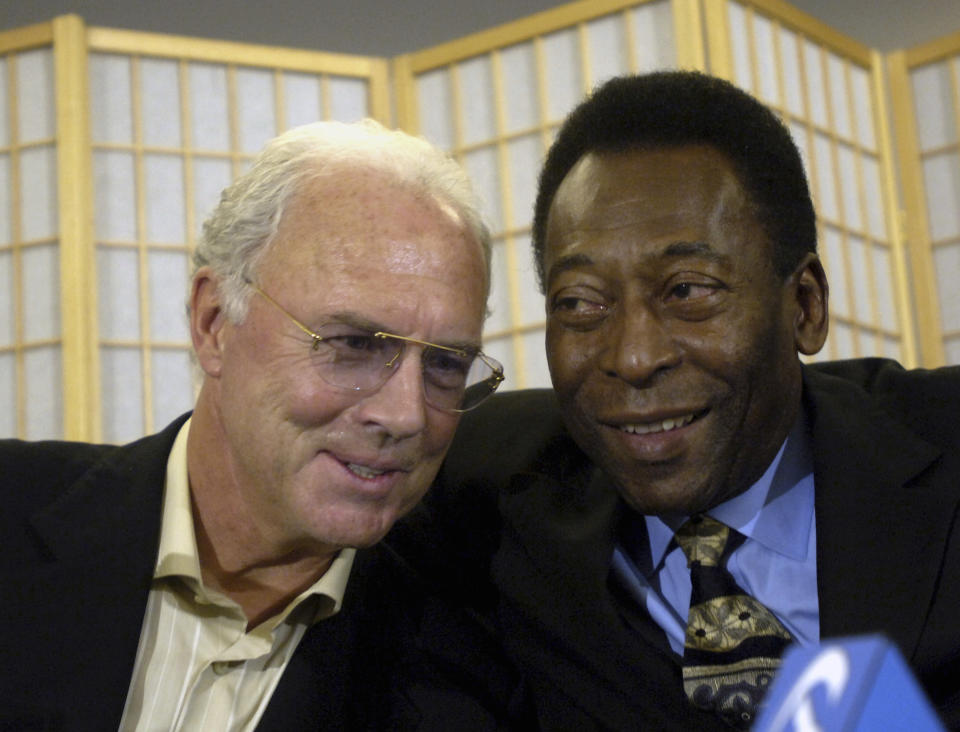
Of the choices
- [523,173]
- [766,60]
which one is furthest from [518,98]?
[766,60]

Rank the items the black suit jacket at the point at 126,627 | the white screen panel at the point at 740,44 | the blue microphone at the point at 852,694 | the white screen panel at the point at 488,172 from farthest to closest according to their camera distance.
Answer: the white screen panel at the point at 488,172
the white screen panel at the point at 740,44
the black suit jacket at the point at 126,627
the blue microphone at the point at 852,694

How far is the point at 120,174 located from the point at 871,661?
3538mm

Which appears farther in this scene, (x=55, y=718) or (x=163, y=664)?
(x=163, y=664)

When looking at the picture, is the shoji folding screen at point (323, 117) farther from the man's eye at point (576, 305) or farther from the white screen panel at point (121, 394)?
the man's eye at point (576, 305)

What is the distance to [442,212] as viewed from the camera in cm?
176

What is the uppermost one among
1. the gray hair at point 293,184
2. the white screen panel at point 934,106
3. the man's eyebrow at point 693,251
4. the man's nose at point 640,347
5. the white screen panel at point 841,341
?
the white screen panel at point 934,106

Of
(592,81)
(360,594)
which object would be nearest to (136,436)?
(592,81)

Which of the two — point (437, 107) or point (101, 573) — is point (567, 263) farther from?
point (437, 107)

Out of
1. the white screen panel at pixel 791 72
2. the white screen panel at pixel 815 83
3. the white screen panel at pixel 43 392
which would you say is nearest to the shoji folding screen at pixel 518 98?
the white screen panel at pixel 791 72

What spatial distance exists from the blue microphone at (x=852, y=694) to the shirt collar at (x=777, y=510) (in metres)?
1.16

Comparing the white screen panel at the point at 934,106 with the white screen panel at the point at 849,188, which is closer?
the white screen panel at the point at 849,188

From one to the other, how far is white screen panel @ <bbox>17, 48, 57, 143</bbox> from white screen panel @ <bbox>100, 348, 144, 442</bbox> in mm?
710

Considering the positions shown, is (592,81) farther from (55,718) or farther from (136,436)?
(55,718)

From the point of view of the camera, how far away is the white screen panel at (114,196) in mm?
3738
